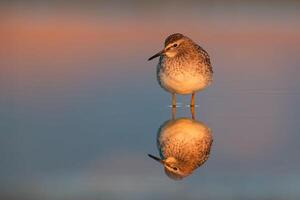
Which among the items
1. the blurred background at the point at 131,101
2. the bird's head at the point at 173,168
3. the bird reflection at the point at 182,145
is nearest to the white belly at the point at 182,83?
the blurred background at the point at 131,101

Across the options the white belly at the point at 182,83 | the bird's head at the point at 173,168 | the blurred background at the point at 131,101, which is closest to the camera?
the blurred background at the point at 131,101

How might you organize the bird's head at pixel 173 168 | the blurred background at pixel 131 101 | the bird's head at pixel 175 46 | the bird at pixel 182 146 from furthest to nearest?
1. the bird's head at pixel 175 46
2. the bird at pixel 182 146
3. the bird's head at pixel 173 168
4. the blurred background at pixel 131 101

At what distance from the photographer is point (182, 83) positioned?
1017 cm

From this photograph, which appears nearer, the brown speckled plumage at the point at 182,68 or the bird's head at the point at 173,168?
the bird's head at the point at 173,168

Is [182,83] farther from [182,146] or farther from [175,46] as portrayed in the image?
[182,146]

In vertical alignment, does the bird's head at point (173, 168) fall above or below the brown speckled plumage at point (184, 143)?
below

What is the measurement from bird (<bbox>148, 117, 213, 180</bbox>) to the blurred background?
0.12 meters

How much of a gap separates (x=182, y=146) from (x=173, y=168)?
2.05 ft

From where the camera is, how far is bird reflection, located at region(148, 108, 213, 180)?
7398 mm

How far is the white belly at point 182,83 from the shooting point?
10.2m

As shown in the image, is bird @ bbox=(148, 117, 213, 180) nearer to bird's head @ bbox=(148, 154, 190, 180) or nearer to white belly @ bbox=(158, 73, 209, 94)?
bird's head @ bbox=(148, 154, 190, 180)

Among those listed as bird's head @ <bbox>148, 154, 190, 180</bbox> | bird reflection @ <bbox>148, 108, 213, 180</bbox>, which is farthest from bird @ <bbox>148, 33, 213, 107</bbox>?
bird's head @ <bbox>148, 154, 190, 180</bbox>

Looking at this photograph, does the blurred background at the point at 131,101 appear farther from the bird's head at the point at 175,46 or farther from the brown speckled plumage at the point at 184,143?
the bird's head at the point at 175,46

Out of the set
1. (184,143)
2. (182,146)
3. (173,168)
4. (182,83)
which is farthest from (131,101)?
(173,168)
